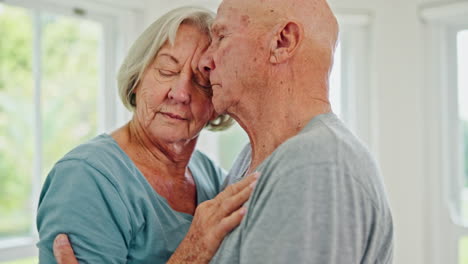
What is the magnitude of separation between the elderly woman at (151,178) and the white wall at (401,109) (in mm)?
1247

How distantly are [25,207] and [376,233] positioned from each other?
1.75 m

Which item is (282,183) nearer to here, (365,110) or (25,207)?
(25,207)

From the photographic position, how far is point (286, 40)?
1.01m

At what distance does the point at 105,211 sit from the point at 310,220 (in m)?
0.54

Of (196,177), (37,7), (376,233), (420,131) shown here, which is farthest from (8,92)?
(420,131)

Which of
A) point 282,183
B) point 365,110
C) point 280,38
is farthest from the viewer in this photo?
point 365,110

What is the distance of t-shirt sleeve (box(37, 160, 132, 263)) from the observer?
1.13 m

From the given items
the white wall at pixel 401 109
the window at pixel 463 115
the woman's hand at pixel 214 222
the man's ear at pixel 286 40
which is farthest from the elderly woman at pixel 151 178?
the window at pixel 463 115

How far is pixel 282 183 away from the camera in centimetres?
86

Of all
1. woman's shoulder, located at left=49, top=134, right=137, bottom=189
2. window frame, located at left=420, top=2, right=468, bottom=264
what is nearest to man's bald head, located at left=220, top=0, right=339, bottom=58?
woman's shoulder, located at left=49, top=134, right=137, bottom=189

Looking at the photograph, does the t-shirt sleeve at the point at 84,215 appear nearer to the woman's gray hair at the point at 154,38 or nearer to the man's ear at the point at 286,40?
the woman's gray hair at the point at 154,38

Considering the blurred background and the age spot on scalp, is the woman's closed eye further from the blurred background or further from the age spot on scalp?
the blurred background

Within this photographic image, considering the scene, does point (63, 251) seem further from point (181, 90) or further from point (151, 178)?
point (181, 90)

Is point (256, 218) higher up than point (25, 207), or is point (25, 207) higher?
point (256, 218)
